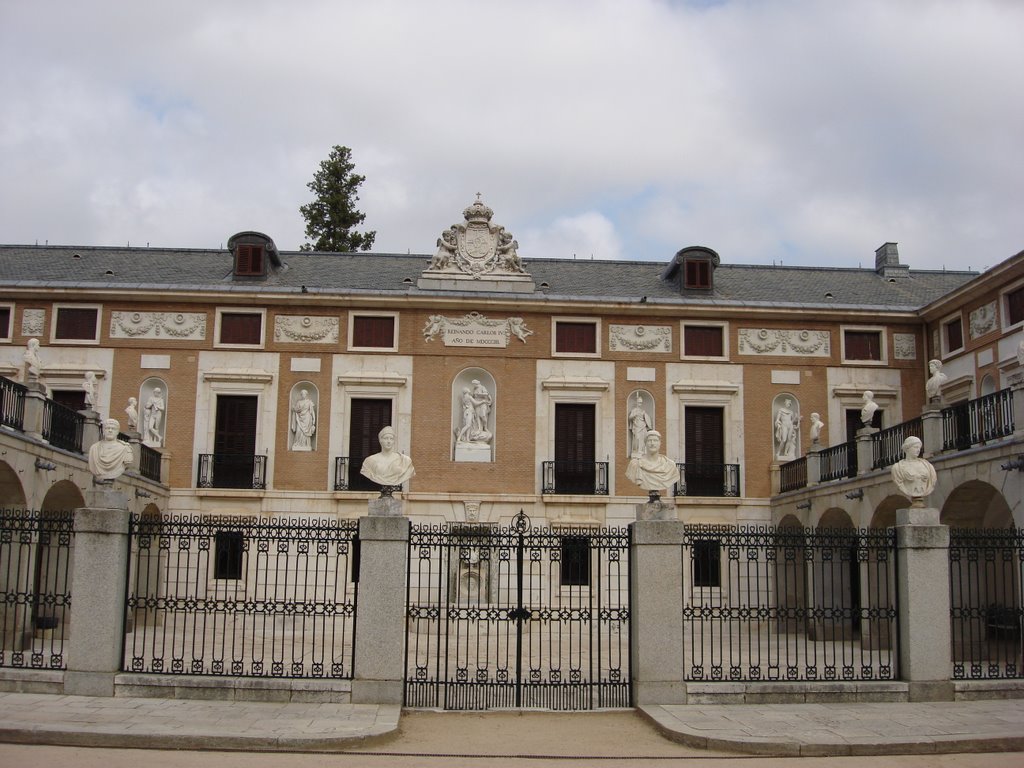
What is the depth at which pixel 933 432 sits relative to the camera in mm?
21047

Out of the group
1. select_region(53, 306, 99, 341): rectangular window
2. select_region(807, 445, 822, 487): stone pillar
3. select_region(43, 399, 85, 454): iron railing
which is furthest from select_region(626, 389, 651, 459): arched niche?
select_region(53, 306, 99, 341): rectangular window

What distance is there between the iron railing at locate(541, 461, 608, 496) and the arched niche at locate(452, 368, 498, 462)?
1693mm

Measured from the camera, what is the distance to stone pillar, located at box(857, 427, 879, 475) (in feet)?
77.7

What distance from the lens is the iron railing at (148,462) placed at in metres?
25.7

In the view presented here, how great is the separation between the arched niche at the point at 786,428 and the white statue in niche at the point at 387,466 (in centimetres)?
1779

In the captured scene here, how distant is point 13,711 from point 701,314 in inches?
867

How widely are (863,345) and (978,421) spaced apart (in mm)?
10655

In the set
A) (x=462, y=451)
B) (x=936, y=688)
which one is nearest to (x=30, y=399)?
(x=462, y=451)

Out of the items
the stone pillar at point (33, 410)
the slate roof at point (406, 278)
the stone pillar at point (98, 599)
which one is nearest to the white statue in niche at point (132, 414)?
the slate roof at point (406, 278)

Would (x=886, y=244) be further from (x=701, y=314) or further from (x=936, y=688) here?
(x=936, y=688)

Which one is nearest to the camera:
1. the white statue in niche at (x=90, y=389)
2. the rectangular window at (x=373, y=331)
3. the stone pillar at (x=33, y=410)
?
the stone pillar at (x=33, y=410)

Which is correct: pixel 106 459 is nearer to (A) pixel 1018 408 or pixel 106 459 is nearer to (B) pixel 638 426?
(A) pixel 1018 408

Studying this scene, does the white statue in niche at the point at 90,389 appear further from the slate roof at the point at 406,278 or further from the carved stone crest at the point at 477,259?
the carved stone crest at the point at 477,259

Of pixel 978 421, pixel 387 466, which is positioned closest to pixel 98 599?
pixel 387 466
